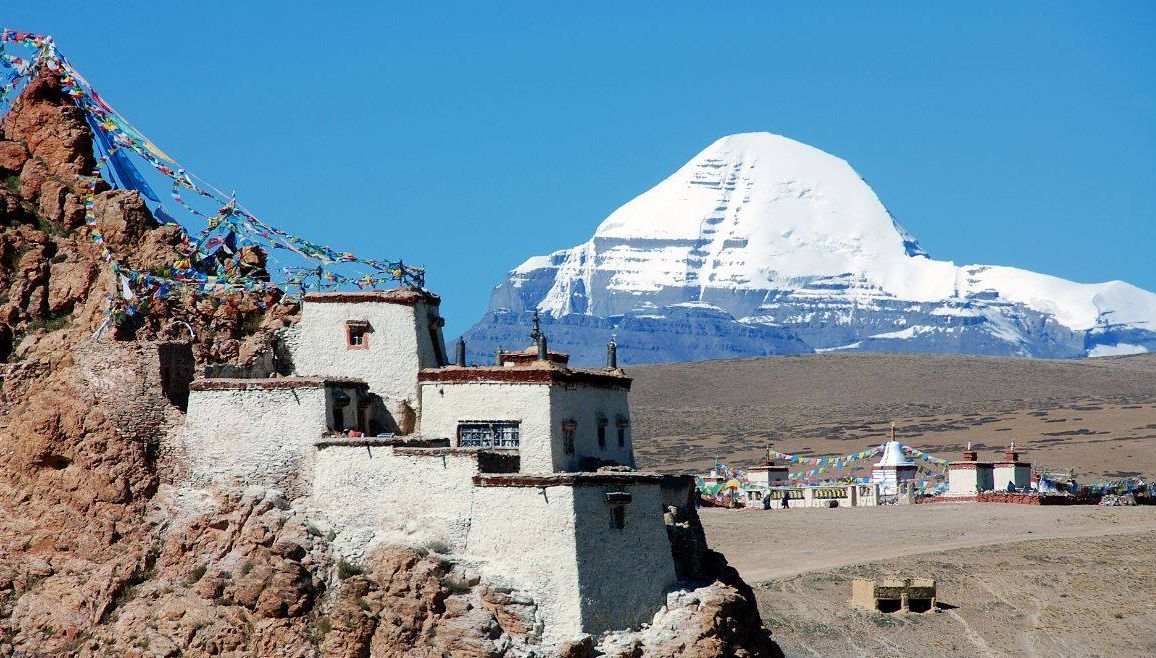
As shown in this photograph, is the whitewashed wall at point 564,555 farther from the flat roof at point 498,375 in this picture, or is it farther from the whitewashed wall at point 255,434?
the whitewashed wall at point 255,434

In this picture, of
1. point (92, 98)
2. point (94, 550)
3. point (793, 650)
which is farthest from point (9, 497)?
point (793, 650)

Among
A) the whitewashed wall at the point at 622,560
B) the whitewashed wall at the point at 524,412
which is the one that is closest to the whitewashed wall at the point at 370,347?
the whitewashed wall at the point at 524,412

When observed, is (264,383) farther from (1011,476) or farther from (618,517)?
(1011,476)

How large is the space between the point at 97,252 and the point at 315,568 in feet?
37.1

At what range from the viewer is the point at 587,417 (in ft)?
153

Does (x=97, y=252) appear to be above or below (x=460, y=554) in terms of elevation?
above

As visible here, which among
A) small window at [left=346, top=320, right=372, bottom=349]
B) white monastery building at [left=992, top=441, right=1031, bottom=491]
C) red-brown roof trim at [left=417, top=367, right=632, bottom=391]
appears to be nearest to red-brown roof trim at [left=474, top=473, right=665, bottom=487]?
red-brown roof trim at [left=417, top=367, right=632, bottom=391]

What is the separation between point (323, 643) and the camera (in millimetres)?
40250

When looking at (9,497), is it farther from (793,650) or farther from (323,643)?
(793,650)

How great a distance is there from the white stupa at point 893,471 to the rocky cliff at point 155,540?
4313 centimetres

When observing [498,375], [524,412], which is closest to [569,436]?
[524,412]

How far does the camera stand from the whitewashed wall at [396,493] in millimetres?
41250

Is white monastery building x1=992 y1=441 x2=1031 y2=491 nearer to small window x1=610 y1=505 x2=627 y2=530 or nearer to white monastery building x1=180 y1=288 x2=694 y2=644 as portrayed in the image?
white monastery building x1=180 y1=288 x2=694 y2=644

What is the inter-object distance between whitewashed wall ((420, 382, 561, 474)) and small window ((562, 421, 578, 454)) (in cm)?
40
